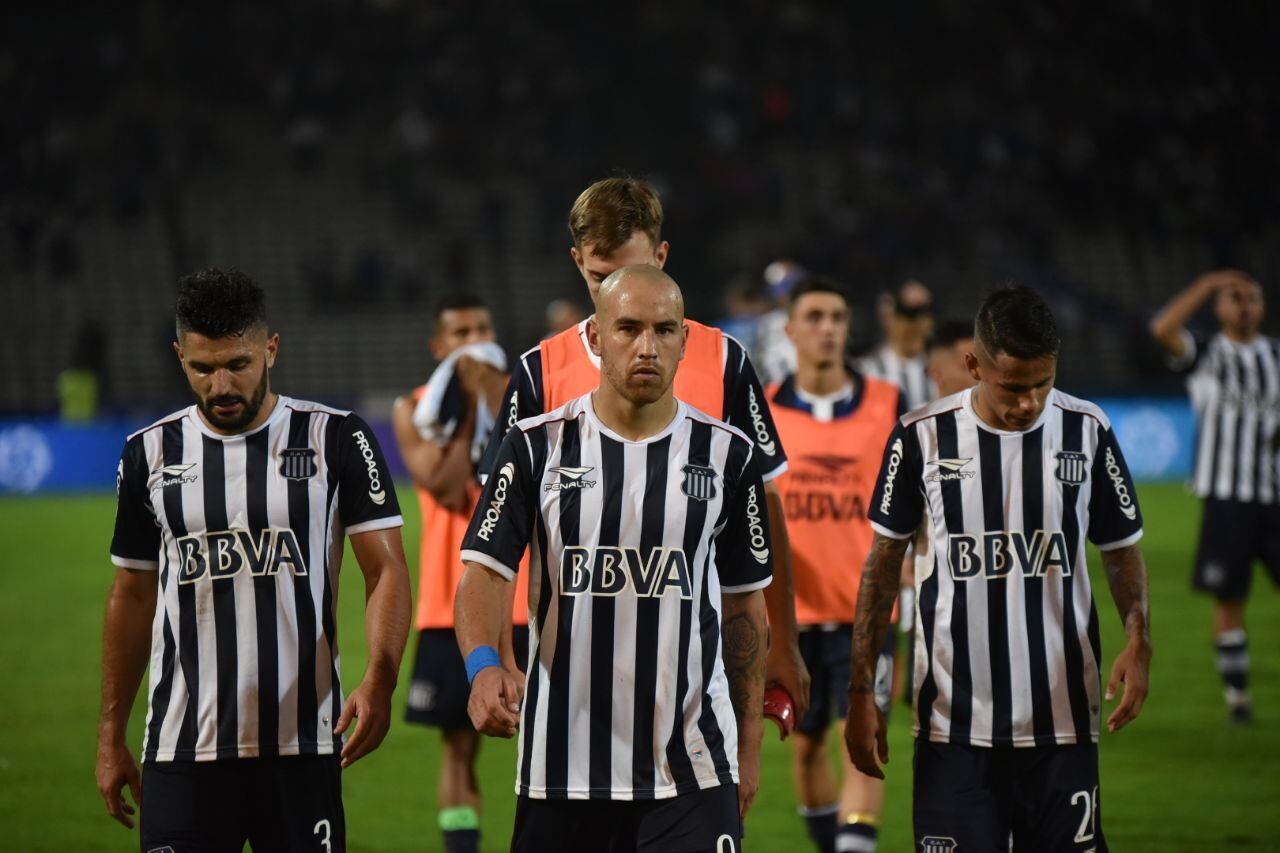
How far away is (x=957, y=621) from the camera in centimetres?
461

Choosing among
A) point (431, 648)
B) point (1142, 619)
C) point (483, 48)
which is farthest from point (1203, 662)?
point (483, 48)

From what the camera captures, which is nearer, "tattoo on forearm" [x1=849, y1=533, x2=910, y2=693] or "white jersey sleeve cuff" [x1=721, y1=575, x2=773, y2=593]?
"white jersey sleeve cuff" [x1=721, y1=575, x2=773, y2=593]

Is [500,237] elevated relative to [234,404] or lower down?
elevated

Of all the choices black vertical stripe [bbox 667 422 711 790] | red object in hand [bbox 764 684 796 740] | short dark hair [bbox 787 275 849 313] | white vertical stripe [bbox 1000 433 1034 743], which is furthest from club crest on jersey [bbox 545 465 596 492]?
short dark hair [bbox 787 275 849 313]

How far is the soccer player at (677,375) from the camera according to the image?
4328 millimetres

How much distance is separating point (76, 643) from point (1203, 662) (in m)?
8.27

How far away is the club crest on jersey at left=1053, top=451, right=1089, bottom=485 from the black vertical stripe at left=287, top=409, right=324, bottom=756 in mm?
2032

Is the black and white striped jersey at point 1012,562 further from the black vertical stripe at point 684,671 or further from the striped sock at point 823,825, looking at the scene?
the striped sock at point 823,825

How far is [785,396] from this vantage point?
7.10 meters

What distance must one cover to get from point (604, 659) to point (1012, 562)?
1331mm

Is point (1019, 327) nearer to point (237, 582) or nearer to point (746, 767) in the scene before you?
point (746, 767)

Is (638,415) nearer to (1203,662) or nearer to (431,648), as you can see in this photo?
(431,648)

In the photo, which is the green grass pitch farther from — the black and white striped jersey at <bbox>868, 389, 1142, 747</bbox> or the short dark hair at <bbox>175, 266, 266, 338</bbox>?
the short dark hair at <bbox>175, 266, 266, 338</bbox>

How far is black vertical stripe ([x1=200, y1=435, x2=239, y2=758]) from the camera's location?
4133 millimetres
